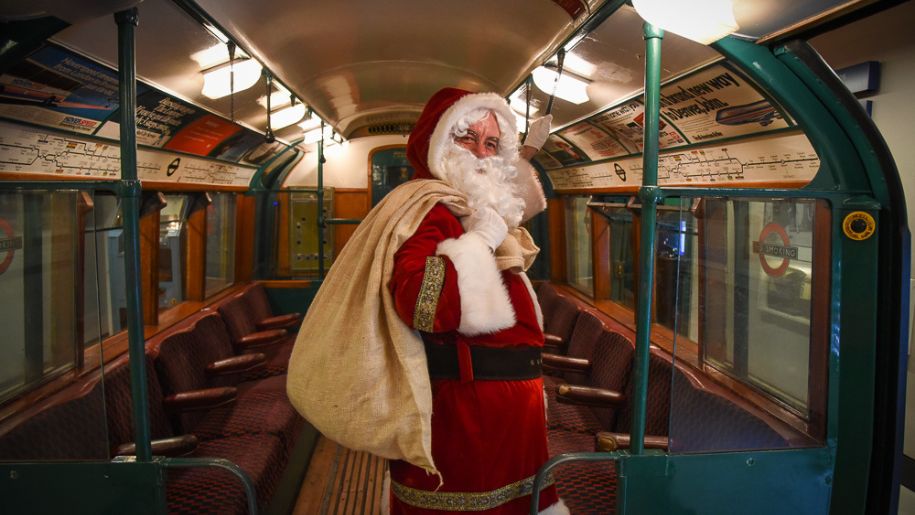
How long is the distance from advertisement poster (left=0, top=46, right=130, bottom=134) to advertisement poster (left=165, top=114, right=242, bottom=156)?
39.8 inches

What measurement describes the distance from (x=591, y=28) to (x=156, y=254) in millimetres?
3792

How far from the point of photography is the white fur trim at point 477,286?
63.3 inches

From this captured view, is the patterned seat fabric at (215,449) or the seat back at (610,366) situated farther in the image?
the seat back at (610,366)

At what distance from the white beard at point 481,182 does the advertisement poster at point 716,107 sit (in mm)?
1396

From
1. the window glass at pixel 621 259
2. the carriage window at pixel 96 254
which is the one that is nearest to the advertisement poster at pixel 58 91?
the carriage window at pixel 96 254

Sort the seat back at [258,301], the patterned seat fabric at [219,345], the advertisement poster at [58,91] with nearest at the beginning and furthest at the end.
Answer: the advertisement poster at [58,91] < the patterned seat fabric at [219,345] < the seat back at [258,301]

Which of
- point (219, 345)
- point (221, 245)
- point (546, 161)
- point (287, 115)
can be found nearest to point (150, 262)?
point (219, 345)

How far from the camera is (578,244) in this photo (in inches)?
255

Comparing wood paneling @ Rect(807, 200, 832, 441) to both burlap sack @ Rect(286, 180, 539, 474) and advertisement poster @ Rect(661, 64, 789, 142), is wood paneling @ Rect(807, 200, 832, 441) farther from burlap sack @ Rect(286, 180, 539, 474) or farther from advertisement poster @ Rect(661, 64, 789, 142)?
burlap sack @ Rect(286, 180, 539, 474)

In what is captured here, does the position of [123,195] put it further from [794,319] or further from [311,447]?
[311,447]

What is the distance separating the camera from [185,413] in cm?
348

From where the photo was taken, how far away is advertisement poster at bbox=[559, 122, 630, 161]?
14.4 ft

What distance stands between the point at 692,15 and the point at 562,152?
13.3 feet

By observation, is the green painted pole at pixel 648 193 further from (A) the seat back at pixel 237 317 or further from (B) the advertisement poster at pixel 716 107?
(A) the seat back at pixel 237 317
